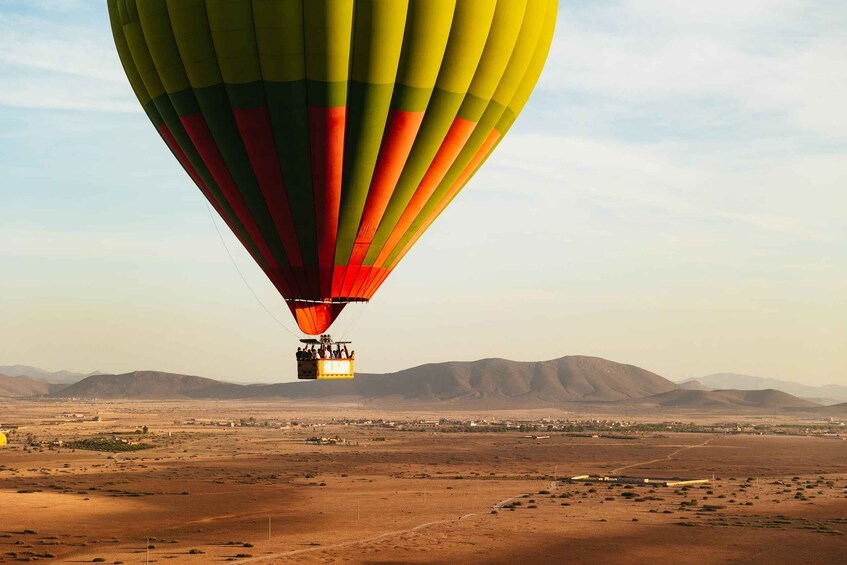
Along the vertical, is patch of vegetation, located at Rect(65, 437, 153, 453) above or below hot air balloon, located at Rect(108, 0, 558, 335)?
below

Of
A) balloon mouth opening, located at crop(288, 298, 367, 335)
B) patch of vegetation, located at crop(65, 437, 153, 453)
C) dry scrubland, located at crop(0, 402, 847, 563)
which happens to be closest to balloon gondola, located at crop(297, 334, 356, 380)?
balloon mouth opening, located at crop(288, 298, 367, 335)

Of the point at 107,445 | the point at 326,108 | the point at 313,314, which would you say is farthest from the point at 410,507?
the point at 107,445

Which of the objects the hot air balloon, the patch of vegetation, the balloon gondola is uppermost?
the hot air balloon

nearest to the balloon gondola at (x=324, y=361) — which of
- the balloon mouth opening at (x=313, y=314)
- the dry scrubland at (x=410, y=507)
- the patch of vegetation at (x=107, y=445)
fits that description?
the balloon mouth opening at (x=313, y=314)

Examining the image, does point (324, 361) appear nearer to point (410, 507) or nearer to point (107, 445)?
point (410, 507)

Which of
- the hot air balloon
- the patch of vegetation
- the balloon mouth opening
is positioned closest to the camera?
the hot air balloon

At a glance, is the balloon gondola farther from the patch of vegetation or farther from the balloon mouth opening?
the patch of vegetation

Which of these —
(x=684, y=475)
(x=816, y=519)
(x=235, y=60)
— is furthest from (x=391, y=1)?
(x=684, y=475)
